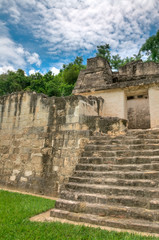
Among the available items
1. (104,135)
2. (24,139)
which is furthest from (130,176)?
(24,139)

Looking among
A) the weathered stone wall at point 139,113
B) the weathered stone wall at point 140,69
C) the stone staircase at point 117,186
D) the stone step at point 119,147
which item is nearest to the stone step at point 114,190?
the stone staircase at point 117,186

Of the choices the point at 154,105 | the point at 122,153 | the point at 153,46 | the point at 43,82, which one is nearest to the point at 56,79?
the point at 43,82

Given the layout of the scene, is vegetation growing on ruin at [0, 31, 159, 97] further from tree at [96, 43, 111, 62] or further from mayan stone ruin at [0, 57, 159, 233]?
mayan stone ruin at [0, 57, 159, 233]

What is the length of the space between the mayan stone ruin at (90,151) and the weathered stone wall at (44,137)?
1.1 inches

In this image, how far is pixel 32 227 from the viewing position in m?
3.09

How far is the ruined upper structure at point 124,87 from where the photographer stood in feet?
27.2

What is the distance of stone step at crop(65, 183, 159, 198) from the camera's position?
3428 millimetres

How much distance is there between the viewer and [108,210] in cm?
337

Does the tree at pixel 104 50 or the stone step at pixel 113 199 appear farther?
the tree at pixel 104 50

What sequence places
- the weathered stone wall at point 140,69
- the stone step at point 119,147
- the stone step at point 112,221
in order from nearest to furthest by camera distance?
the stone step at point 112,221 < the stone step at point 119,147 < the weathered stone wall at point 140,69

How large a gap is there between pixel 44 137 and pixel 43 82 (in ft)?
51.6

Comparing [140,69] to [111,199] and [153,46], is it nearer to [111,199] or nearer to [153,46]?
[111,199]

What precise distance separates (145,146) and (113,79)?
634cm

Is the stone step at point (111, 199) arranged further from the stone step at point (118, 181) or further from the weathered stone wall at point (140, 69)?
the weathered stone wall at point (140, 69)
